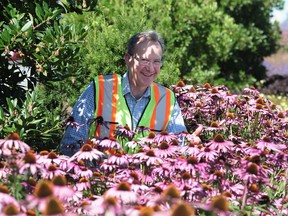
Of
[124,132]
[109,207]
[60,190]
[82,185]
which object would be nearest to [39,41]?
[124,132]

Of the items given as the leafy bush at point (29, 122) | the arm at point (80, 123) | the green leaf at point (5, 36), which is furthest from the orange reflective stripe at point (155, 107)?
the green leaf at point (5, 36)

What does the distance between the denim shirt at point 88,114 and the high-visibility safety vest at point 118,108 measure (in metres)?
0.03

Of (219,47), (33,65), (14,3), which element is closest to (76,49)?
(33,65)

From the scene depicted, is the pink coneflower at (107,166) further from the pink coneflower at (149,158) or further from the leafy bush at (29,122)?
the leafy bush at (29,122)

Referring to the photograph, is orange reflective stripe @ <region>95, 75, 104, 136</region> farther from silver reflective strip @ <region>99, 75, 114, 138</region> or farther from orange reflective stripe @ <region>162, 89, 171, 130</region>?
orange reflective stripe @ <region>162, 89, 171, 130</region>

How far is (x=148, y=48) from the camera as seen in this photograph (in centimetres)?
399

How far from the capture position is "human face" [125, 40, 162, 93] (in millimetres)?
3963

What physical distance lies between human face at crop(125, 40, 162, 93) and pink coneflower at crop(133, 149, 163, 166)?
1.27m

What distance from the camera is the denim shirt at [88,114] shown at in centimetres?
381

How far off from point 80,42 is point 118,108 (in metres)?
0.59

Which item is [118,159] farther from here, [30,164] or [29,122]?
[29,122]

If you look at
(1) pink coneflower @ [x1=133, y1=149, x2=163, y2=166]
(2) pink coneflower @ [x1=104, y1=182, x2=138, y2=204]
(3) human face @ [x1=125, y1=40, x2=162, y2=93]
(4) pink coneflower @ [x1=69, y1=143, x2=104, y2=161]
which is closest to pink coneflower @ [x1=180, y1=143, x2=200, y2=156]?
(1) pink coneflower @ [x1=133, y1=149, x2=163, y2=166]

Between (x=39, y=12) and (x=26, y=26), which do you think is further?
(x=39, y=12)

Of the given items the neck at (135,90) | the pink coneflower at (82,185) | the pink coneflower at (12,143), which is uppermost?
the neck at (135,90)
